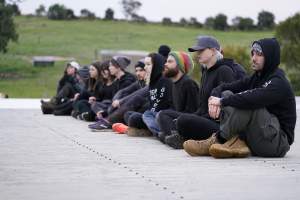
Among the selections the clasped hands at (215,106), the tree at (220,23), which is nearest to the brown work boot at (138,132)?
the clasped hands at (215,106)

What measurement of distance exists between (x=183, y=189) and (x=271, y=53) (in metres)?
2.59

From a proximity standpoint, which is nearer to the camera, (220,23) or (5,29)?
(5,29)

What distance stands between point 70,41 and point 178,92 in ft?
192

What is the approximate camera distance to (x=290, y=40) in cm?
3972

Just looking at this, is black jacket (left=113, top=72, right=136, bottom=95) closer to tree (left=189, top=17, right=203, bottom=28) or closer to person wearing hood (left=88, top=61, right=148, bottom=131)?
person wearing hood (left=88, top=61, right=148, bottom=131)

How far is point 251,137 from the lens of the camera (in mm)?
8812

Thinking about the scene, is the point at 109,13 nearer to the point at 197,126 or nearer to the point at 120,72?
the point at 120,72

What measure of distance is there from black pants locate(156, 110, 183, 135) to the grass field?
30436 millimetres

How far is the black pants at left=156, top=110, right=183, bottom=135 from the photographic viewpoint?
415 inches

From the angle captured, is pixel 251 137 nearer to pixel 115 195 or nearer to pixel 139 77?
pixel 115 195

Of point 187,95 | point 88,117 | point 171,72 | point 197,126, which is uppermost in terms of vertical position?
point 171,72

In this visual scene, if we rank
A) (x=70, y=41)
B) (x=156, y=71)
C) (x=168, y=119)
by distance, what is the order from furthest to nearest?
(x=70, y=41)
(x=156, y=71)
(x=168, y=119)

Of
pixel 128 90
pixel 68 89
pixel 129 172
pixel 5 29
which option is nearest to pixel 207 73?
pixel 129 172

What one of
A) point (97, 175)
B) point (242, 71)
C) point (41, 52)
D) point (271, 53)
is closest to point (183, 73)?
point (242, 71)
